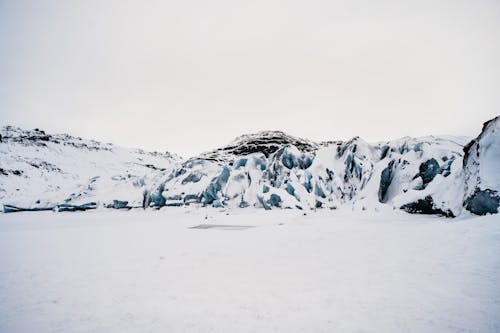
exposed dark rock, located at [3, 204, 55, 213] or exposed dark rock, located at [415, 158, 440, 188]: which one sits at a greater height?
exposed dark rock, located at [415, 158, 440, 188]

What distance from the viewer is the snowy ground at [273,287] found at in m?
2.80

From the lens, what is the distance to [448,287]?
3373 mm

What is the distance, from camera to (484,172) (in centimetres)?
817

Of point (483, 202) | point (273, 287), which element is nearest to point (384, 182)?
point (483, 202)

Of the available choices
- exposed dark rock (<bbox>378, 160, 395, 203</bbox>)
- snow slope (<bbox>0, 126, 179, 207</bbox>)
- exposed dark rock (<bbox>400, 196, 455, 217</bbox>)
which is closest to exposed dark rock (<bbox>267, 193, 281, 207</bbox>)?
exposed dark rock (<bbox>378, 160, 395, 203</bbox>)

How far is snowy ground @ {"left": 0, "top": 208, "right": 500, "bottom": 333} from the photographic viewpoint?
2.80 meters

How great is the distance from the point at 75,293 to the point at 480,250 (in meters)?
6.83

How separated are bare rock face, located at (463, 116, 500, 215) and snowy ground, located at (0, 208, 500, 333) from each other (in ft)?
5.66

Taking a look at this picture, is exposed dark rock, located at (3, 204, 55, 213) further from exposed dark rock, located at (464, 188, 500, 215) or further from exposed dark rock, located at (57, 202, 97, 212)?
exposed dark rock, located at (464, 188, 500, 215)

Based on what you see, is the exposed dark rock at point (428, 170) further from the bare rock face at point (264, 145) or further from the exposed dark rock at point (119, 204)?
the bare rock face at point (264, 145)

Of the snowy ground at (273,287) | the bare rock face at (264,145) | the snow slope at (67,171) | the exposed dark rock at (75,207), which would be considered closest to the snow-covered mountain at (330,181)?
the snow slope at (67,171)

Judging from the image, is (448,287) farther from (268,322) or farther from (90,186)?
(90,186)

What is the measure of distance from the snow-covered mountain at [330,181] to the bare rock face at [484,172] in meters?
0.02

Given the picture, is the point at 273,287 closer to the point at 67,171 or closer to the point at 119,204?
the point at 119,204
